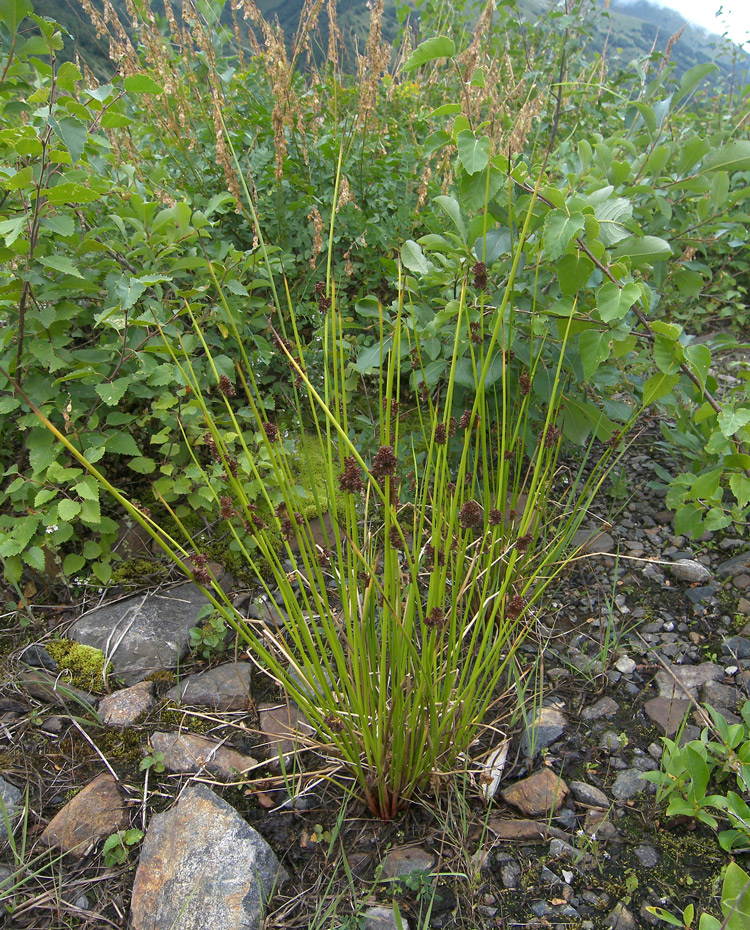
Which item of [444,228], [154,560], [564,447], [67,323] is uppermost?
[444,228]

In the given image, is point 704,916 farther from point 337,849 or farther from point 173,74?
point 173,74

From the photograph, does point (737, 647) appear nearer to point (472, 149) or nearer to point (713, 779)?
point (713, 779)

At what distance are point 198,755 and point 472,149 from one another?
5.45 feet

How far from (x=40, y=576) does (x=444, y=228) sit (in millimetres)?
1939

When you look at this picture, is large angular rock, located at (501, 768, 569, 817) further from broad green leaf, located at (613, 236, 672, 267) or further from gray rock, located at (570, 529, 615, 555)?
broad green leaf, located at (613, 236, 672, 267)

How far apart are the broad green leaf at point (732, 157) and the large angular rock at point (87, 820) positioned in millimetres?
2412

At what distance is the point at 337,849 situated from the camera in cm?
132

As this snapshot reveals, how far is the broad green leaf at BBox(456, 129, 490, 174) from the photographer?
1.37m

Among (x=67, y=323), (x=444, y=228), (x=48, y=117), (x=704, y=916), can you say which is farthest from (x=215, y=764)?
(x=444, y=228)

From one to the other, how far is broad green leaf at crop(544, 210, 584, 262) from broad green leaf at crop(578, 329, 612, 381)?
0.93ft

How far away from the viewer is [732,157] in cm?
172

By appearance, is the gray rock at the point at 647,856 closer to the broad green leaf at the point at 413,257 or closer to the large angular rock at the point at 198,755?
the large angular rock at the point at 198,755

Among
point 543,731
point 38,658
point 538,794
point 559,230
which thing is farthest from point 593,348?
point 38,658

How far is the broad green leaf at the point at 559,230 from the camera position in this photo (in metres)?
1.35
